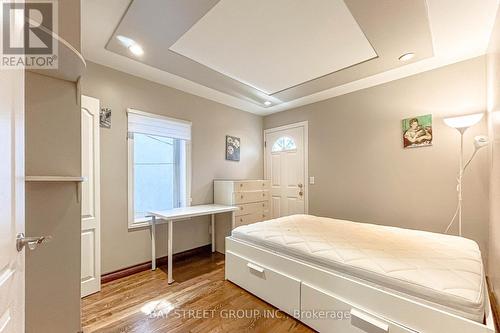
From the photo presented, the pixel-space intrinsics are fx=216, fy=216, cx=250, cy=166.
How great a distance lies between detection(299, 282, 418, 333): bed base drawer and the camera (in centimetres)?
136

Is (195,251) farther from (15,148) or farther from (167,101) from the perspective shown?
(15,148)

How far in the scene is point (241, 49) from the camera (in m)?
2.20

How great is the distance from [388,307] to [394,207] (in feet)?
6.13

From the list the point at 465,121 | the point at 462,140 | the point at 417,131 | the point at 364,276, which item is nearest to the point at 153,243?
the point at 364,276

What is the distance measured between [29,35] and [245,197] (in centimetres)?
294

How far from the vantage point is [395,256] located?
5.32ft

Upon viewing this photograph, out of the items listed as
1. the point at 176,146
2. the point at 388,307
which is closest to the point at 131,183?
the point at 176,146

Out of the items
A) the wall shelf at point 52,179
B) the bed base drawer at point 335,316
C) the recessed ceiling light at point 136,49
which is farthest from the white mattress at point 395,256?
the recessed ceiling light at point 136,49

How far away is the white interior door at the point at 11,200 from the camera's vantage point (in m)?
0.64

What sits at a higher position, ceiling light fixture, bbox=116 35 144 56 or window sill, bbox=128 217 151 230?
ceiling light fixture, bbox=116 35 144 56

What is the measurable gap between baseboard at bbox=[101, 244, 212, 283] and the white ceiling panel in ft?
8.46

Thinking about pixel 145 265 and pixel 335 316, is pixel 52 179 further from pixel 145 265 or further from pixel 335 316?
pixel 145 265

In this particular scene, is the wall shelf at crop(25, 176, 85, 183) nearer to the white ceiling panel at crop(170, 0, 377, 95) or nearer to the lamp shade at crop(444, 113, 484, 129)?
the white ceiling panel at crop(170, 0, 377, 95)

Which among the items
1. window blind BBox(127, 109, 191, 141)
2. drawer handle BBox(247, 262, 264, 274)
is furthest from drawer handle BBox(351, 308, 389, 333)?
window blind BBox(127, 109, 191, 141)
